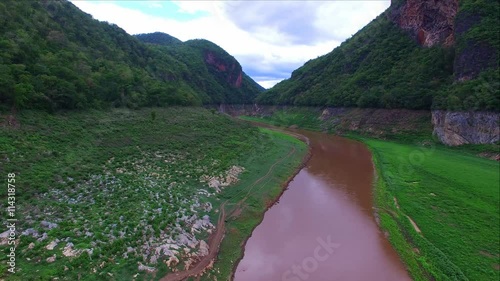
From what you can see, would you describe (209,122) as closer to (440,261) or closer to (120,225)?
(120,225)

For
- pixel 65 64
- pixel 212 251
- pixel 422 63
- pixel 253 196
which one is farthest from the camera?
pixel 422 63

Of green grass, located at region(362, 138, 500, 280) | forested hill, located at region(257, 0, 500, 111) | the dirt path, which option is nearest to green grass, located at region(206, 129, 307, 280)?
the dirt path

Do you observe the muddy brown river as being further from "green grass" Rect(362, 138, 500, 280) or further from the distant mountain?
the distant mountain

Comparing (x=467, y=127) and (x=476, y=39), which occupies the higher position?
(x=476, y=39)

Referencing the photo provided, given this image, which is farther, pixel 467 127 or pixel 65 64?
pixel 467 127

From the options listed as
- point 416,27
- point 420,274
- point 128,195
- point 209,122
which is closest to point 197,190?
point 128,195

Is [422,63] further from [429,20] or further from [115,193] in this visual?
[115,193]

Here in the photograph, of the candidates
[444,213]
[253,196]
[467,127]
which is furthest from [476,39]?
[253,196]
